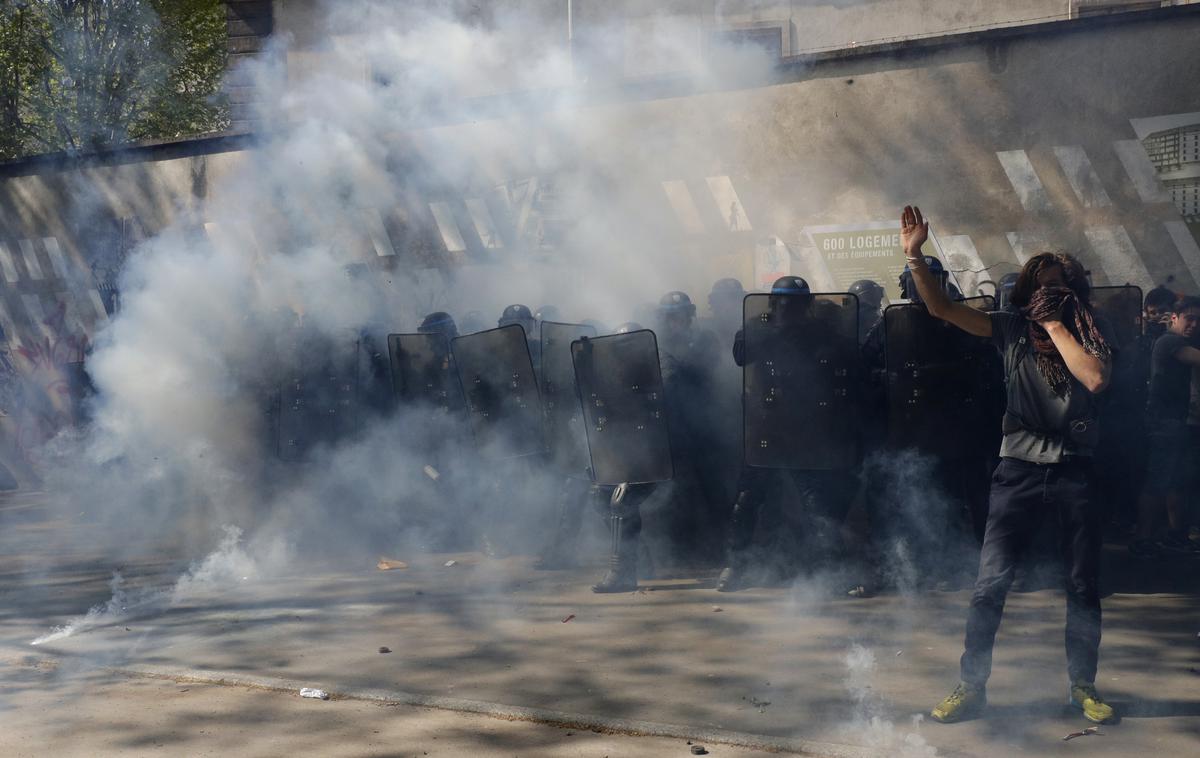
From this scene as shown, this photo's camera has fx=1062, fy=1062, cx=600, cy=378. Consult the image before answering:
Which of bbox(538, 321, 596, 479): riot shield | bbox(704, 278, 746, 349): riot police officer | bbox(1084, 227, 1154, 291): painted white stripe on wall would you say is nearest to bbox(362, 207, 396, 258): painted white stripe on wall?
bbox(704, 278, 746, 349): riot police officer

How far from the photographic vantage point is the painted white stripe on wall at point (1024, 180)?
7734 millimetres

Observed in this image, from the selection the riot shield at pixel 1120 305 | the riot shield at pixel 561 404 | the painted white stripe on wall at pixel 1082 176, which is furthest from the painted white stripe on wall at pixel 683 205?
the riot shield at pixel 1120 305

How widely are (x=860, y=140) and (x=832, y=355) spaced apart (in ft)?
10.8

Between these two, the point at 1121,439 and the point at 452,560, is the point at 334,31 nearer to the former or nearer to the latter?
the point at 452,560

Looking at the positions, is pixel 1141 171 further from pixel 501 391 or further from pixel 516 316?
pixel 501 391

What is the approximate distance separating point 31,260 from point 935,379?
1123cm

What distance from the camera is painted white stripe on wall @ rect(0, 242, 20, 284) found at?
12.9 meters

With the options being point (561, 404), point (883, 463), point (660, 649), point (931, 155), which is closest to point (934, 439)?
point (883, 463)

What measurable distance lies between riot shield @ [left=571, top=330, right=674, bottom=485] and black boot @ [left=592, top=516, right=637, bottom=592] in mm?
301

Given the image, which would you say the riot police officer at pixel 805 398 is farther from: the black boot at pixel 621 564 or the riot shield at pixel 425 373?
the riot shield at pixel 425 373

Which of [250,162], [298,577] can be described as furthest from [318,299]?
[298,577]

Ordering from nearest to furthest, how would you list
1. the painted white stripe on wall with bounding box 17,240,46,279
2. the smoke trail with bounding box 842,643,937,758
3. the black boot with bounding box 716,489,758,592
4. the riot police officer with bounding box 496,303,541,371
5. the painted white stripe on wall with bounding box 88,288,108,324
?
the smoke trail with bounding box 842,643,937,758, the black boot with bounding box 716,489,758,592, the riot police officer with bounding box 496,303,541,371, the painted white stripe on wall with bounding box 88,288,108,324, the painted white stripe on wall with bounding box 17,240,46,279

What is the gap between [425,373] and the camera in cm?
738

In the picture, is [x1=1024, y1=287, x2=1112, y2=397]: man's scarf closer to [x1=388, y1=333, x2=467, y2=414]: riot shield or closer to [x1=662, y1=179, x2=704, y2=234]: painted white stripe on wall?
[x1=388, y1=333, x2=467, y2=414]: riot shield
